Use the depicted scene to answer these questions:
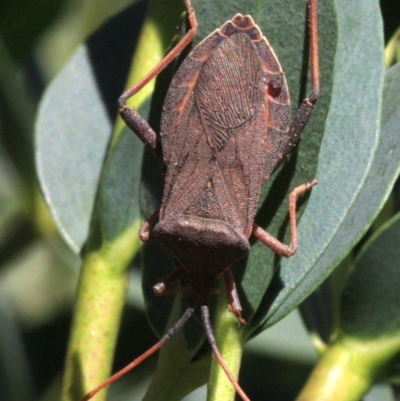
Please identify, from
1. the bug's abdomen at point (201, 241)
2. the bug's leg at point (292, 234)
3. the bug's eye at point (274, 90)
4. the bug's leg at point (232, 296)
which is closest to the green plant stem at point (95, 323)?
the bug's abdomen at point (201, 241)

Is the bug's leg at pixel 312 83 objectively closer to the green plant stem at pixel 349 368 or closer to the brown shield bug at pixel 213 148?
the brown shield bug at pixel 213 148

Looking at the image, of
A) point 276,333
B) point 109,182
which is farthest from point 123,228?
point 276,333

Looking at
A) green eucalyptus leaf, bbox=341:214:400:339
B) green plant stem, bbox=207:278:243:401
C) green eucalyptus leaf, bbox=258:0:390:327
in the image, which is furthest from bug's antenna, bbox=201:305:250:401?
green eucalyptus leaf, bbox=341:214:400:339

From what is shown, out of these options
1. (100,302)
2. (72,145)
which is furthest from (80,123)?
(100,302)

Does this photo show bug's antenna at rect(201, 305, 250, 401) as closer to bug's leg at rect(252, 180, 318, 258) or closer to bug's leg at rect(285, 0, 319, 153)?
bug's leg at rect(252, 180, 318, 258)

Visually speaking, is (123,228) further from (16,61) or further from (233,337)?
(16,61)

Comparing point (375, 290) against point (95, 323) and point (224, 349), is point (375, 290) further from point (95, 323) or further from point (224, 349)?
point (95, 323)

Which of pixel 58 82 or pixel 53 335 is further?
pixel 53 335
